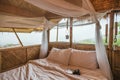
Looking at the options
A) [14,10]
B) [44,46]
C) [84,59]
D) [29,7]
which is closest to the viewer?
[84,59]

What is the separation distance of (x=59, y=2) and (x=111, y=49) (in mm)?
1557

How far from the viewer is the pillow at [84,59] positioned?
99.9 inches

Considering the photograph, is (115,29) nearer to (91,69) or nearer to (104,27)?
(104,27)

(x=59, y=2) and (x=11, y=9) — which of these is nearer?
(x=59, y=2)

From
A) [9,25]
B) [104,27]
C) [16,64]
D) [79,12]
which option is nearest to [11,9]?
[9,25]

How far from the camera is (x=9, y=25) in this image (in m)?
2.64

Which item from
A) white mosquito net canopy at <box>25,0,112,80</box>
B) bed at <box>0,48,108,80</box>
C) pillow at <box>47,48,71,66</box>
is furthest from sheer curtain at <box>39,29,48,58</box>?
white mosquito net canopy at <box>25,0,112,80</box>

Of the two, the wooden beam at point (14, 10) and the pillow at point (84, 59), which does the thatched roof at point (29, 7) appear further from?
the pillow at point (84, 59)

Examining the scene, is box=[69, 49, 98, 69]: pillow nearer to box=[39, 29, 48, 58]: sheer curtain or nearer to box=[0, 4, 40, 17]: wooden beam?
box=[39, 29, 48, 58]: sheer curtain

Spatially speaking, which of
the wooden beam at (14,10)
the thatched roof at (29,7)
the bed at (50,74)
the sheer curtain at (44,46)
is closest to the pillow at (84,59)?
the bed at (50,74)

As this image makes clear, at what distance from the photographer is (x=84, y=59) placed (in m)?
2.66

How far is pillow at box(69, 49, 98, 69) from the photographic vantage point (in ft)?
8.33

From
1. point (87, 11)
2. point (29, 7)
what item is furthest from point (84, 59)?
point (29, 7)

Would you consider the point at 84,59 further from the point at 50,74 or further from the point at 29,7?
the point at 29,7
